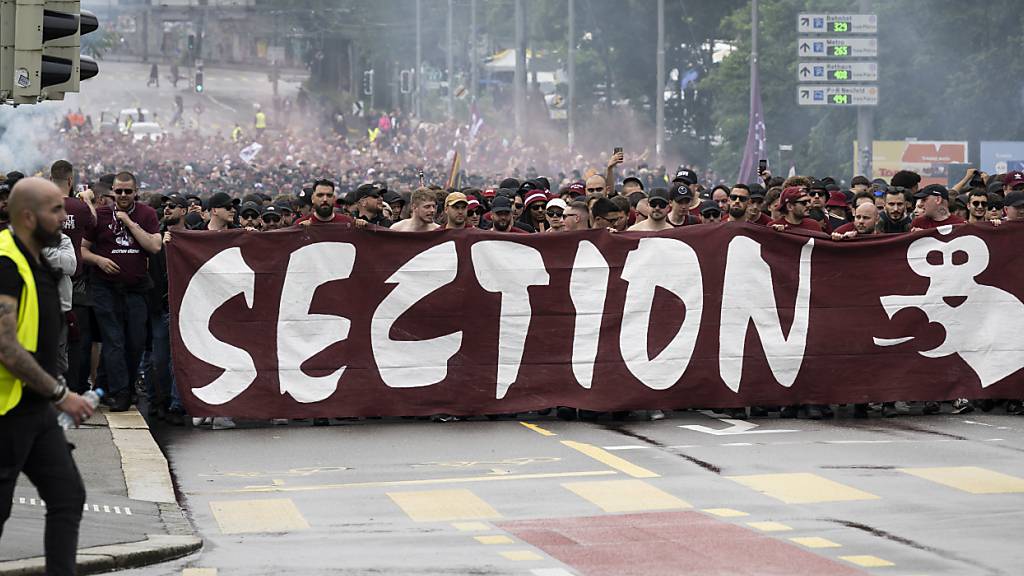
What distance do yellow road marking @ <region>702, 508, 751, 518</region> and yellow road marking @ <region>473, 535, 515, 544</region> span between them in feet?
4.19

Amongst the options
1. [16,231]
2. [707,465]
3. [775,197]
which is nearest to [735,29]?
[775,197]

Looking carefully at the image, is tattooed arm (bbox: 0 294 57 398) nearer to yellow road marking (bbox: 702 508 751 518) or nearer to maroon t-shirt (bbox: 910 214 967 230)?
yellow road marking (bbox: 702 508 751 518)

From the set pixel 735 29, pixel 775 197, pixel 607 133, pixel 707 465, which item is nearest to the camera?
pixel 707 465

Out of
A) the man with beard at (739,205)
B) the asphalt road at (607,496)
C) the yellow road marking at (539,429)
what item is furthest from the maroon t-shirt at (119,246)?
the man with beard at (739,205)

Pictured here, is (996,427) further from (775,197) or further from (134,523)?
(134,523)

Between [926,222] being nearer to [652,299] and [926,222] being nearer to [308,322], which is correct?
[652,299]

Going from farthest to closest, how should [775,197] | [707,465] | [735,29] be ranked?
[735,29] < [775,197] < [707,465]

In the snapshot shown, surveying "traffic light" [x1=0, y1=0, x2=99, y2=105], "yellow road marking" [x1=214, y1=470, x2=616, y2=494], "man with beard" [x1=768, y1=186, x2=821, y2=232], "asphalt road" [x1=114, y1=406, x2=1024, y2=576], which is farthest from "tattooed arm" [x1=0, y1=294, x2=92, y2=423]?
"man with beard" [x1=768, y1=186, x2=821, y2=232]

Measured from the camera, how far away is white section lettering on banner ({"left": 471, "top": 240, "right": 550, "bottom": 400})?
590 inches

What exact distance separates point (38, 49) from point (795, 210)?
620 centimetres

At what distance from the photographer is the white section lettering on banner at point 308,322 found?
14.7 metres

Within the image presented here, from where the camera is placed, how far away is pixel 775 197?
→ 16.8m

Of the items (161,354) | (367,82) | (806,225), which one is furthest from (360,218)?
(367,82)

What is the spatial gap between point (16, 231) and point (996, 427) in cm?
881
